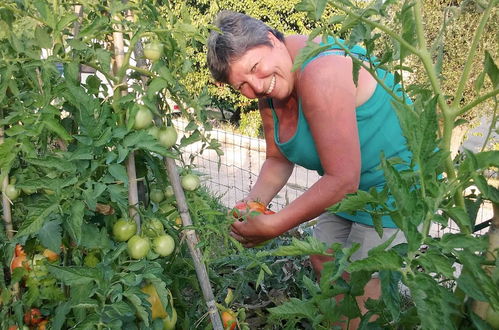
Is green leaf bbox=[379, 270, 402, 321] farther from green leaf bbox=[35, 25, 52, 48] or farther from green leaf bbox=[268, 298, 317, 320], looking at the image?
green leaf bbox=[35, 25, 52, 48]

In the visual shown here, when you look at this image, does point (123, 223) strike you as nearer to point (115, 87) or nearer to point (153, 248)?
point (153, 248)

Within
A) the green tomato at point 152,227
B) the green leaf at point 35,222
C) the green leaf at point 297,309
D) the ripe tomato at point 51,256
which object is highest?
the green leaf at point 35,222

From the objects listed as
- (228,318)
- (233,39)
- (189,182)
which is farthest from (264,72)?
(228,318)

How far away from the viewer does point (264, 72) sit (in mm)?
1870

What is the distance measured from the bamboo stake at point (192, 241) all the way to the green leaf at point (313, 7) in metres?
0.51

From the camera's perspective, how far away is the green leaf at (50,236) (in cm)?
133

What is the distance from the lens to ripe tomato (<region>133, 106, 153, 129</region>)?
4.17ft

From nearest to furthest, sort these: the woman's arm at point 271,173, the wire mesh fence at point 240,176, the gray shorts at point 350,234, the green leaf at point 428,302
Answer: the green leaf at point 428,302, the gray shorts at point 350,234, the woman's arm at point 271,173, the wire mesh fence at point 240,176

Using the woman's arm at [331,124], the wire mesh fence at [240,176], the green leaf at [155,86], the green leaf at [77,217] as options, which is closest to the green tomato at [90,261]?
the green leaf at [77,217]

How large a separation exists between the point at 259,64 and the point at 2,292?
1.02 meters

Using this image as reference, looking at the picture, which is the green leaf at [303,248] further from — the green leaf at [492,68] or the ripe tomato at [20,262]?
the ripe tomato at [20,262]

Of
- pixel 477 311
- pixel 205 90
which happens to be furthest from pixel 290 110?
pixel 477 311

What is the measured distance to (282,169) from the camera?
248 cm

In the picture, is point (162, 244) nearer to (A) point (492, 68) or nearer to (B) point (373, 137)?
(A) point (492, 68)
